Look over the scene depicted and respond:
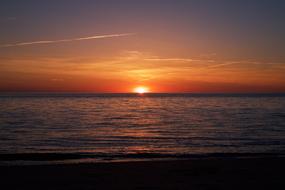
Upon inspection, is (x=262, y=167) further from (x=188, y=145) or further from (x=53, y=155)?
(x=53, y=155)

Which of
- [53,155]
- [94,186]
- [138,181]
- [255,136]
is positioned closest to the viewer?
[94,186]

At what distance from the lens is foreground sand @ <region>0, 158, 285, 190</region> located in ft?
31.6

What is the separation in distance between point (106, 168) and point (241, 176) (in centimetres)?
489

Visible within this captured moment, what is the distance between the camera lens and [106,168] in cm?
1230

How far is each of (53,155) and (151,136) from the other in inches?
380

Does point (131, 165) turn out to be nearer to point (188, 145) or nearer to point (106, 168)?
point (106, 168)

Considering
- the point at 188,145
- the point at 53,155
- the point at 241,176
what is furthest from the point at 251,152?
the point at 53,155

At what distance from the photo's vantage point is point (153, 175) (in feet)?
36.4

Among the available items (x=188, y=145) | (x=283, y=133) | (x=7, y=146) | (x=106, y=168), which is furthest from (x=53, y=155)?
(x=283, y=133)

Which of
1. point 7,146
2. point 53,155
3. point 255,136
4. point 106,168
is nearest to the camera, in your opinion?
point 106,168

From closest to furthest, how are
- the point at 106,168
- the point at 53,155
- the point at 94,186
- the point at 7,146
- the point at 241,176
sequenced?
the point at 94,186 → the point at 241,176 → the point at 106,168 → the point at 53,155 → the point at 7,146

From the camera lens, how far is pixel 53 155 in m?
17.4

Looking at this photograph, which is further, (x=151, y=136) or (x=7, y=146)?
(x=151, y=136)

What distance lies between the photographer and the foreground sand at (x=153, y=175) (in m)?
9.62
